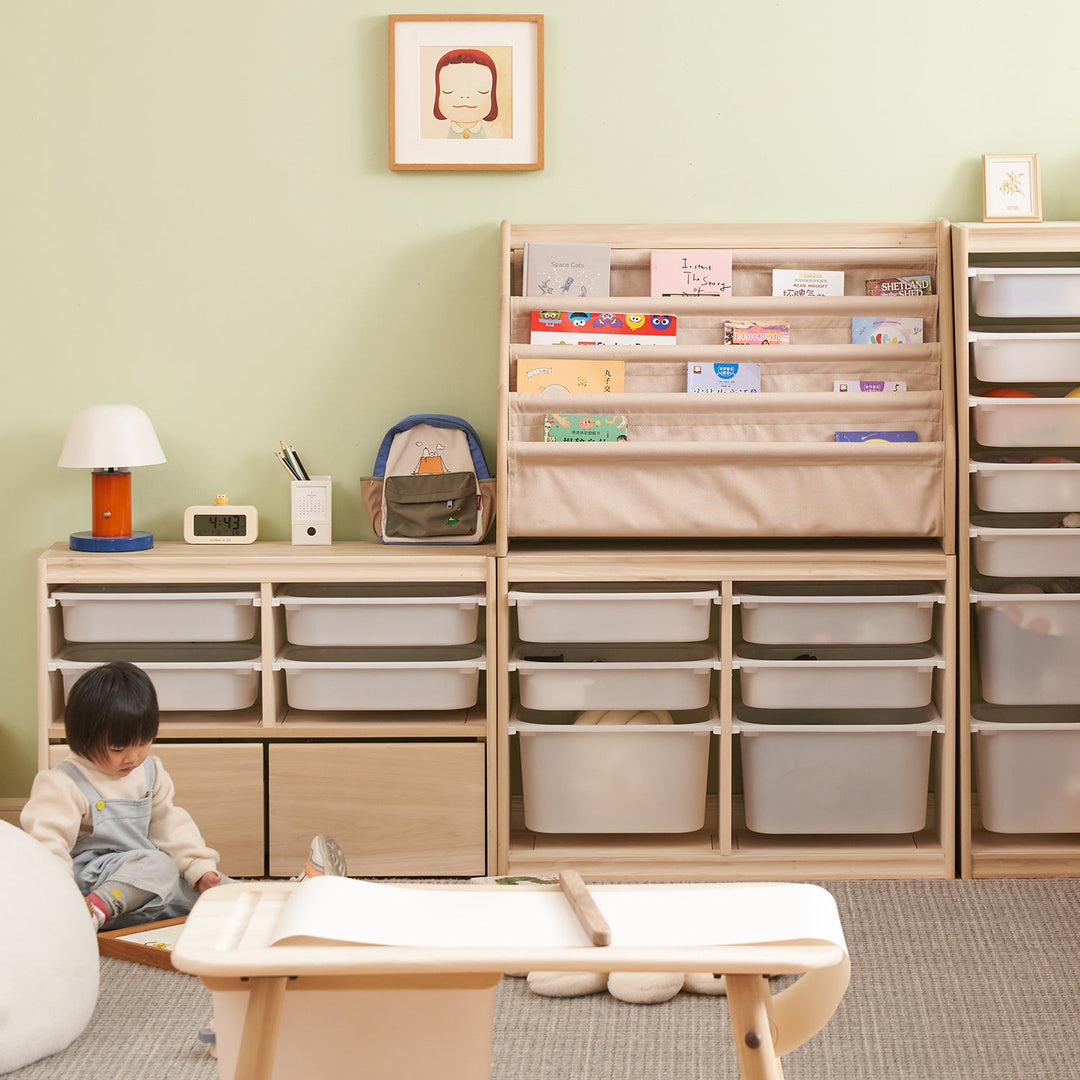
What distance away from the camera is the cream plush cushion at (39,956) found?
1862mm

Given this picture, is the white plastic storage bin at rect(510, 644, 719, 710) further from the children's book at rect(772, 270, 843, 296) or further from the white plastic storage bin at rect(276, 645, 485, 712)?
the children's book at rect(772, 270, 843, 296)

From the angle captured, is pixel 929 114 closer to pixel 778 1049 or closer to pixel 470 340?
pixel 470 340

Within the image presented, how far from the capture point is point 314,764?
267 centimetres

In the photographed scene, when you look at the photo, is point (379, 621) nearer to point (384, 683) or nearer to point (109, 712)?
point (384, 683)

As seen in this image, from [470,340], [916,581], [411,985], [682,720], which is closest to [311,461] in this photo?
[470,340]

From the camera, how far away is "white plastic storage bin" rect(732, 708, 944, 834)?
2.66 meters

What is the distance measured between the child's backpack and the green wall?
0.10m

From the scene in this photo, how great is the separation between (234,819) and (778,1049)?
63.2 inches

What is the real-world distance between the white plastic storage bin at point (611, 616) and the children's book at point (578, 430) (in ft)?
1.09

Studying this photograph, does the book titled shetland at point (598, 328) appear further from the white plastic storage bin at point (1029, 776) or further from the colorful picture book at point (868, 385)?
the white plastic storage bin at point (1029, 776)

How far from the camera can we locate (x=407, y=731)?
2.69 m

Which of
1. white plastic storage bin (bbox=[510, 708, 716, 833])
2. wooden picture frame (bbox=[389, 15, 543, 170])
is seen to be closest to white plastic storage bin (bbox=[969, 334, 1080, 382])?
white plastic storage bin (bbox=[510, 708, 716, 833])

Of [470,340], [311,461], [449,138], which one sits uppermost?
[449,138]

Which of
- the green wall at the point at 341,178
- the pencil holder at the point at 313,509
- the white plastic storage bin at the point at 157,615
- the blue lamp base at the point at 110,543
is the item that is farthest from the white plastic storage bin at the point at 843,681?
the blue lamp base at the point at 110,543
